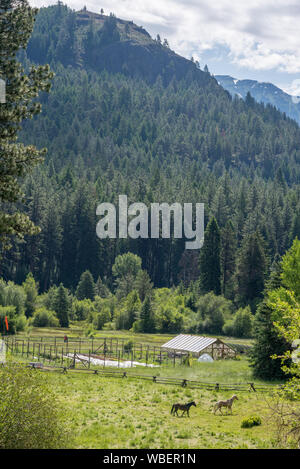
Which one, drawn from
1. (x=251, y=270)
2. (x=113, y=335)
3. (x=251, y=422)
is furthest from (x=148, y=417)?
(x=251, y=270)

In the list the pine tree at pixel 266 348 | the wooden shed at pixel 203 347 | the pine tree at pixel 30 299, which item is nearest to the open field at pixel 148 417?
the pine tree at pixel 266 348

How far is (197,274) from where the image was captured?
4601 inches

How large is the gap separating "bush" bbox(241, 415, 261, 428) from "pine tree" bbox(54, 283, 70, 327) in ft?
186

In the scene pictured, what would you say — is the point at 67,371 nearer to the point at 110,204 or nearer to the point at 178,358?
the point at 178,358

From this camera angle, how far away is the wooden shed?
5781cm

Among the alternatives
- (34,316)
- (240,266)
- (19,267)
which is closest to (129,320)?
(34,316)

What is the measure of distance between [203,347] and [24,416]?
40408mm

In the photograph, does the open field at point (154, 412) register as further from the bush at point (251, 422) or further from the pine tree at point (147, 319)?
the pine tree at point (147, 319)

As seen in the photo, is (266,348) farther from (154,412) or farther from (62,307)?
(62,307)

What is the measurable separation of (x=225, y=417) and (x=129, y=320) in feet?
172

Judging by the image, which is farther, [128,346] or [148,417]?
[128,346]

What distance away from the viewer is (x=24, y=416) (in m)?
18.9

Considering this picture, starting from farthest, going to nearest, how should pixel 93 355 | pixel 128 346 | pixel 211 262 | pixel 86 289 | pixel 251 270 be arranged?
pixel 86 289, pixel 211 262, pixel 251 270, pixel 128 346, pixel 93 355

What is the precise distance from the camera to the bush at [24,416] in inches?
730
